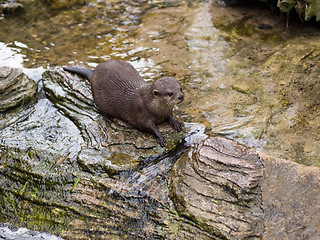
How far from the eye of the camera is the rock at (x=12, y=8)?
5754mm

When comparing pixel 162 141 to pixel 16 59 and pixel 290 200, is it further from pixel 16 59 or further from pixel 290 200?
pixel 16 59

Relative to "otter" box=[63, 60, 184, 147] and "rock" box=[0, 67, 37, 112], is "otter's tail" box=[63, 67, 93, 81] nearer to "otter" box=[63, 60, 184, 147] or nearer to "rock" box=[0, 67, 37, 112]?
"otter" box=[63, 60, 184, 147]

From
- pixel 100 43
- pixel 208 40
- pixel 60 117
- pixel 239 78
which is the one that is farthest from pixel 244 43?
pixel 60 117

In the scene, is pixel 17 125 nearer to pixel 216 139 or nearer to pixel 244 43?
pixel 216 139

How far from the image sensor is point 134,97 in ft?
10.5

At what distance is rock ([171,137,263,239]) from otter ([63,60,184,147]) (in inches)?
19.1

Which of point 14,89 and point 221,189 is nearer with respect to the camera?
point 221,189

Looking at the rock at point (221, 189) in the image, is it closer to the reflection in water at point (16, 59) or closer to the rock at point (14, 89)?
the rock at point (14, 89)

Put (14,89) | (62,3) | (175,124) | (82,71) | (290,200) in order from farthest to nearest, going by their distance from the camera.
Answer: (62,3)
(82,71)
(14,89)
(175,124)
(290,200)

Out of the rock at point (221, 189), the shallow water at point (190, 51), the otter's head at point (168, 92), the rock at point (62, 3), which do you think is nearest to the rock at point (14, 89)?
the shallow water at point (190, 51)

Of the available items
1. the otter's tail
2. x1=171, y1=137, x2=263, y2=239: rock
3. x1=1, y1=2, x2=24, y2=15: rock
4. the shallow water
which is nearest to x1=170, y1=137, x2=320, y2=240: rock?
x1=171, y1=137, x2=263, y2=239: rock

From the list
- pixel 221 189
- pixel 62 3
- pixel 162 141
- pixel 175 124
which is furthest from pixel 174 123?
pixel 62 3

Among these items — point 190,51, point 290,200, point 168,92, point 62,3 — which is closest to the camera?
point 290,200

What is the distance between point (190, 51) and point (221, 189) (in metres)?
2.40
